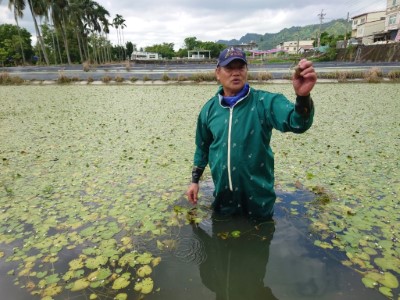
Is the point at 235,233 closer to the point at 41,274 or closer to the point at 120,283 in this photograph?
the point at 120,283

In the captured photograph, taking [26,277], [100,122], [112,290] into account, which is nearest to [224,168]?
[112,290]

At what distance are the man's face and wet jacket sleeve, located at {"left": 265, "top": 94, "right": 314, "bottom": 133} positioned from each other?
0.91ft

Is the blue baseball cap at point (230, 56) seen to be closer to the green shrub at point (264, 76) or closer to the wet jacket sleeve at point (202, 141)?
the wet jacket sleeve at point (202, 141)

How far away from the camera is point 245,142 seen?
7.00ft

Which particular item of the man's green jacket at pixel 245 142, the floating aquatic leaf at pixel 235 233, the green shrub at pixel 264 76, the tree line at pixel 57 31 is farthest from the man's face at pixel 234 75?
the tree line at pixel 57 31

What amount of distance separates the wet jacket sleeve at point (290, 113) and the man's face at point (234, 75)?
0.28m

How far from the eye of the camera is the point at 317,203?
3.13 meters

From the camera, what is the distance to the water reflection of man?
1970mm

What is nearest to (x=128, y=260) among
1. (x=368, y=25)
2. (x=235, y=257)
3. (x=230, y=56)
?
(x=235, y=257)

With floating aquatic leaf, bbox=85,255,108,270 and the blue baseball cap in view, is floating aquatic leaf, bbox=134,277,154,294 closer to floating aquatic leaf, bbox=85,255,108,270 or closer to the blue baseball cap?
floating aquatic leaf, bbox=85,255,108,270

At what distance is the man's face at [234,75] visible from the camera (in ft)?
6.93

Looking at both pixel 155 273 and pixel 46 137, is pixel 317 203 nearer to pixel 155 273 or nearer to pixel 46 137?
pixel 155 273

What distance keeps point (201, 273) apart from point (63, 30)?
49.1 m

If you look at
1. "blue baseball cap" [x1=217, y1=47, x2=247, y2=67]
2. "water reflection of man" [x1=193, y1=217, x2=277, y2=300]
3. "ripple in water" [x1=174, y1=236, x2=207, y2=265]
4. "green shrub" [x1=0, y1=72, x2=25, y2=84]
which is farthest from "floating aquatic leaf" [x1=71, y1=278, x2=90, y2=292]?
"green shrub" [x1=0, y1=72, x2=25, y2=84]
